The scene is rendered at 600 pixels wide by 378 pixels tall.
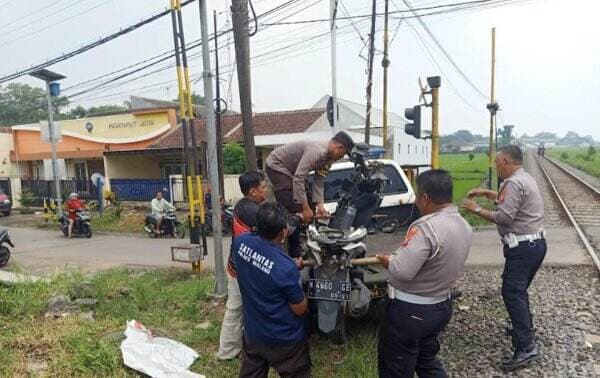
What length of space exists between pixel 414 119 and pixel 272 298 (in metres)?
5.21

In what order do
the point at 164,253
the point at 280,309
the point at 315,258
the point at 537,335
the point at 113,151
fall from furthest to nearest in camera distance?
the point at 113,151, the point at 164,253, the point at 537,335, the point at 315,258, the point at 280,309

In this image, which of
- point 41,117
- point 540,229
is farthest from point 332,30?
point 41,117

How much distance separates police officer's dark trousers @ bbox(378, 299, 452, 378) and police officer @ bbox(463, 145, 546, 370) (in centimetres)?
124

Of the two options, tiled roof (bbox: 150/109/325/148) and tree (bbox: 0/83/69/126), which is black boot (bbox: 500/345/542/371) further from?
tree (bbox: 0/83/69/126)

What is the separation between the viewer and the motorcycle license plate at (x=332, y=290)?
3.42m

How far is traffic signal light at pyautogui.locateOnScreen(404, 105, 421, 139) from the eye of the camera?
23.6 ft

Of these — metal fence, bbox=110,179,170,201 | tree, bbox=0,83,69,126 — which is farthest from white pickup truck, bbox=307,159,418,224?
tree, bbox=0,83,69,126

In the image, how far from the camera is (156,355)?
400cm

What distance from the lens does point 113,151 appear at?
2075 centimetres

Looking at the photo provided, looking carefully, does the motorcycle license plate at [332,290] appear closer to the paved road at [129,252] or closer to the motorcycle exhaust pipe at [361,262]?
the motorcycle exhaust pipe at [361,262]

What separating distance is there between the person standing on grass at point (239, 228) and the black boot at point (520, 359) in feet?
7.65

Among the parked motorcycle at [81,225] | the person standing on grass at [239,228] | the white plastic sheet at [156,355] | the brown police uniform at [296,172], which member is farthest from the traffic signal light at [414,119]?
the parked motorcycle at [81,225]

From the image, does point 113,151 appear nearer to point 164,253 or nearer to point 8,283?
point 164,253

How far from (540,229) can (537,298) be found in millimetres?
2277
